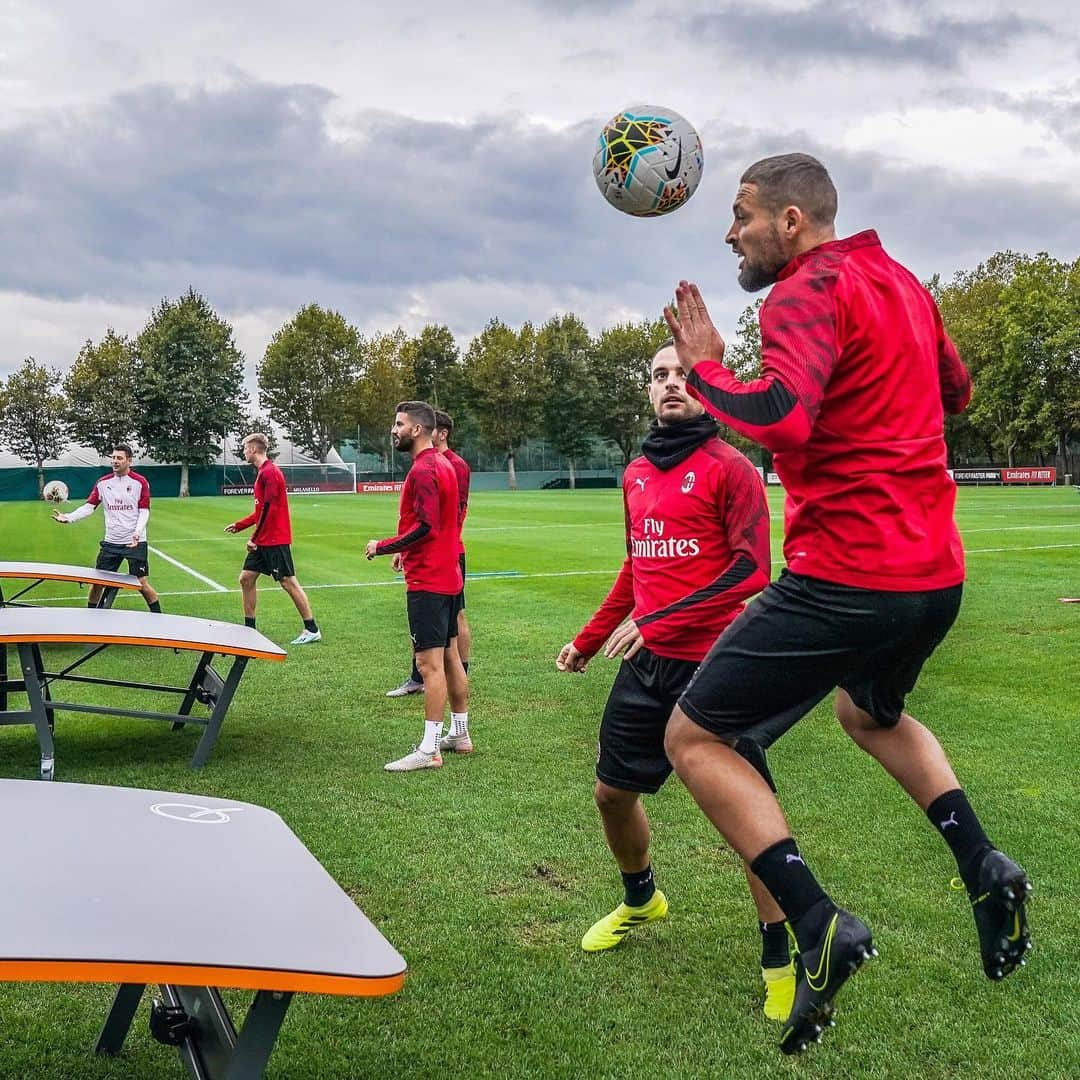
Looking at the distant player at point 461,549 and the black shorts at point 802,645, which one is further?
the distant player at point 461,549

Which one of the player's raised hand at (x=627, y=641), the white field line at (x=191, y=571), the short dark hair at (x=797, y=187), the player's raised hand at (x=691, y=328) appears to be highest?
the short dark hair at (x=797, y=187)

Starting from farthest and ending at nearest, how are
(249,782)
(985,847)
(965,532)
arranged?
(965,532)
(249,782)
(985,847)

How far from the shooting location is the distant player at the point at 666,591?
3723mm

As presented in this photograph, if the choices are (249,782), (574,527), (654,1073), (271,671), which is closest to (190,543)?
(574,527)

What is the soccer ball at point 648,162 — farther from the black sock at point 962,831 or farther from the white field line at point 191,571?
the white field line at point 191,571

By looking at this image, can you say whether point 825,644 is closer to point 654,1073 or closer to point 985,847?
point 985,847

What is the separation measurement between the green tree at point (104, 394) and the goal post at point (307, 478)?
7.49 meters

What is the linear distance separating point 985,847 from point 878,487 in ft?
3.66

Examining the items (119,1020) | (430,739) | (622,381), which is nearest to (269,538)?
(430,739)

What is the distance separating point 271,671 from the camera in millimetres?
9695

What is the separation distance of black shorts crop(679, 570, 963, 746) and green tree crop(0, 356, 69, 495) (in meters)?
85.7

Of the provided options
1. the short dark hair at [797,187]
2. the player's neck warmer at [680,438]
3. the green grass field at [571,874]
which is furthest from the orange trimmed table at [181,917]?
the short dark hair at [797,187]

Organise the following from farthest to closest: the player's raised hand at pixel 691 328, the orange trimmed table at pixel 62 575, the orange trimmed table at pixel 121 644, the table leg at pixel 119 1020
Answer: the orange trimmed table at pixel 62 575 → the orange trimmed table at pixel 121 644 → the table leg at pixel 119 1020 → the player's raised hand at pixel 691 328

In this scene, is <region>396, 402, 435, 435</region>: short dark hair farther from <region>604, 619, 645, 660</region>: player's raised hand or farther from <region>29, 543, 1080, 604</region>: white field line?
<region>29, 543, 1080, 604</region>: white field line
